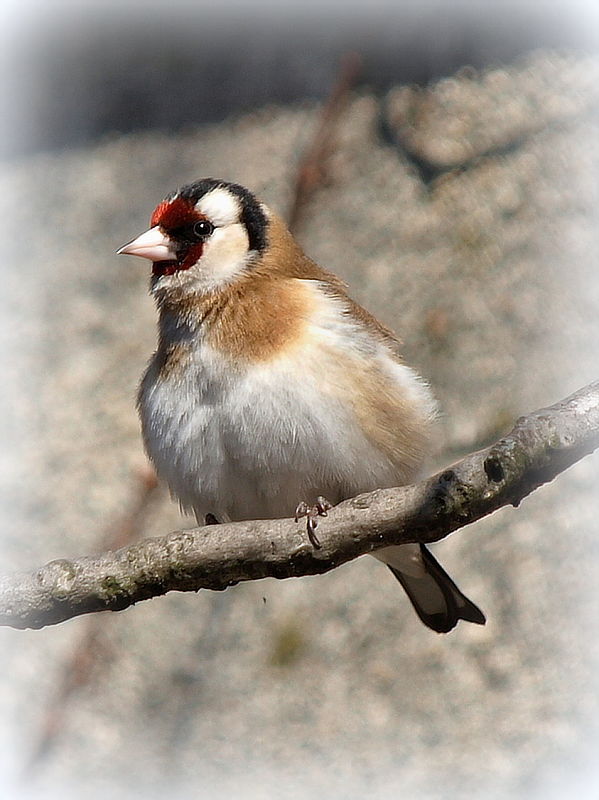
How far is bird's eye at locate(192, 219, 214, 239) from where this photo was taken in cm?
221

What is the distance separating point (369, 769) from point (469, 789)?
30 centimetres

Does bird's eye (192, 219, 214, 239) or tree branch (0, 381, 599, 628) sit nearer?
tree branch (0, 381, 599, 628)

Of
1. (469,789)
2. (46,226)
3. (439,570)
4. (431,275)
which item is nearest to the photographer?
(439,570)

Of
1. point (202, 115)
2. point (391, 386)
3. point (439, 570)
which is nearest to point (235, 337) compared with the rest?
point (391, 386)

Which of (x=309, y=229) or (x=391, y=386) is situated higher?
(x=391, y=386)

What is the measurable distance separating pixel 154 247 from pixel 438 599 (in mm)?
1001

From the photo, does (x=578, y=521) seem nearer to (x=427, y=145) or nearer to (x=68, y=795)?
(x=427, y=145)

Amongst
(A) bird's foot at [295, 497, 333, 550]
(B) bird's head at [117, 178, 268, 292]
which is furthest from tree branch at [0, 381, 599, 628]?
(B) bird's head at [117, 178, 268, 292]

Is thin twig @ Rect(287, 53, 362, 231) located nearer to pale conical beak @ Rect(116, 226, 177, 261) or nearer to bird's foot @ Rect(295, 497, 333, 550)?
pale conical beak @ Rect(116, 226, 177, 261)

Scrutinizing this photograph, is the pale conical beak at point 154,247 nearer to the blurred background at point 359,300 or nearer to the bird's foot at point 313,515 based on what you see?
the bird's foot at point 313,515

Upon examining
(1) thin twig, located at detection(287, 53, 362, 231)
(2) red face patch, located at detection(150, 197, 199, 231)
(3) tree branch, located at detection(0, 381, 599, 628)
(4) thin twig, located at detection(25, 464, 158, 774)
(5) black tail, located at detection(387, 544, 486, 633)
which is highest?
(2) red face patch, located at detection(150, 197, 199, 231)

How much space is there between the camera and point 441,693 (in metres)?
3.10

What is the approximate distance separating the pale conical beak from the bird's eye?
61 mm

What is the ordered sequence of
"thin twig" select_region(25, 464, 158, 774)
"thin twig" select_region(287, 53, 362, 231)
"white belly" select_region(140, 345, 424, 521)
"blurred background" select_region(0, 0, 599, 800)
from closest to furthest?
1. "white belly" select_region(140, 345, 424, 521)
2. "blurred background" select_region(0, 0, 599, 800)
3. "thin twig" select_region(25, 464, 158, 774)
4. "thin twig" select_region(287, 53, 362, 231)
